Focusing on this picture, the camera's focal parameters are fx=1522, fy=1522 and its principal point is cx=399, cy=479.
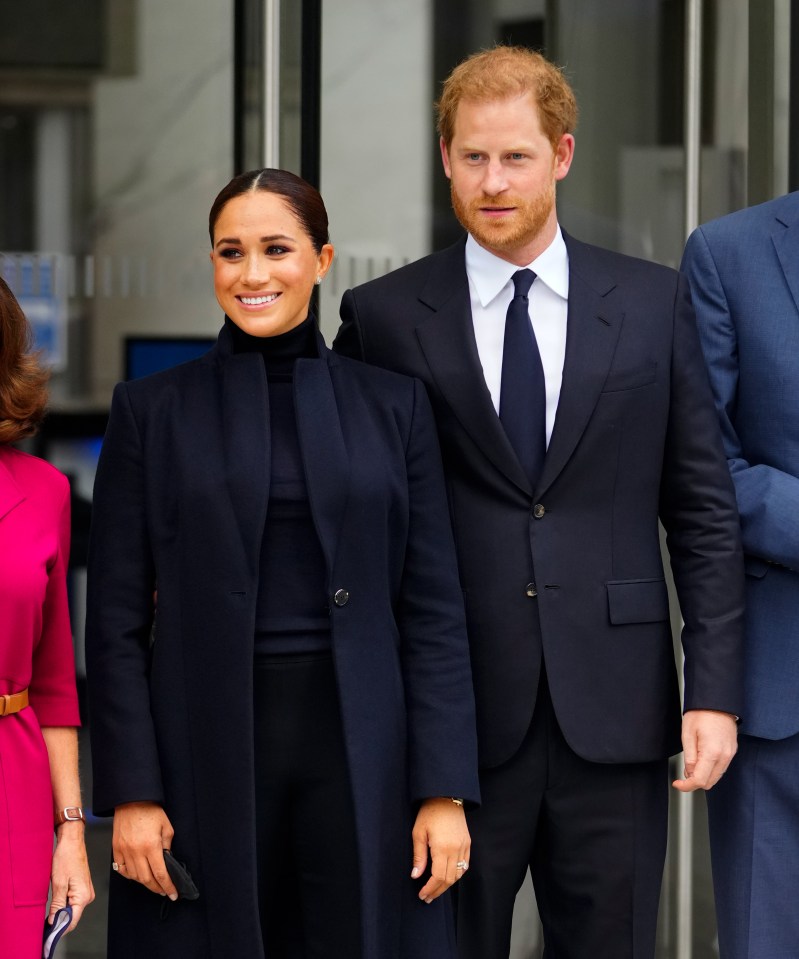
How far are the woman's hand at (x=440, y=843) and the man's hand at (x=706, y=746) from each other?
1.32 ft

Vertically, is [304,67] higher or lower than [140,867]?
higher

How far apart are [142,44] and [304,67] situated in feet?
1.98

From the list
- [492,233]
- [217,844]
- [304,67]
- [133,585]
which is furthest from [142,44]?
[217,844]

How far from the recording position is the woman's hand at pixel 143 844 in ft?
8.11

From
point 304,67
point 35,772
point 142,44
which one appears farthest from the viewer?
point 142,44

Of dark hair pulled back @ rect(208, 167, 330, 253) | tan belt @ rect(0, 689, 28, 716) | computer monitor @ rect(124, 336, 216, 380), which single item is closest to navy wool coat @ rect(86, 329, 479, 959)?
tan belt @ rect(0, 689, 28, 716)

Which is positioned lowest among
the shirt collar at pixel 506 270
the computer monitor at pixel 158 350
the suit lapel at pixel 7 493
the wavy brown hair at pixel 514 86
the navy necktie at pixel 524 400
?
the suit lapel at pixel 7 493

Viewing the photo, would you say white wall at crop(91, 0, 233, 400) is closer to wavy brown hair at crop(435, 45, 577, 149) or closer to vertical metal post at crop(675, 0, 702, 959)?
vertical metal post at crop(675, 0, 702, 959)

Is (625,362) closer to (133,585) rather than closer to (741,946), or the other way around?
(133,585)

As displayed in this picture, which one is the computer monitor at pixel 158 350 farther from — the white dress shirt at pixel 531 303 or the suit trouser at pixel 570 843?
the suit trouser at pixel 570 843

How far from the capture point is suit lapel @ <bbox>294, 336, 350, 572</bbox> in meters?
2.50

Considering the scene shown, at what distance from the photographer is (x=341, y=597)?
2480 mm

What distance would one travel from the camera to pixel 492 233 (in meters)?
2.78

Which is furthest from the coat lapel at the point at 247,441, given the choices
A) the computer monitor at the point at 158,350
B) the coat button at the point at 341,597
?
the computer monitor at the point at 158,350
